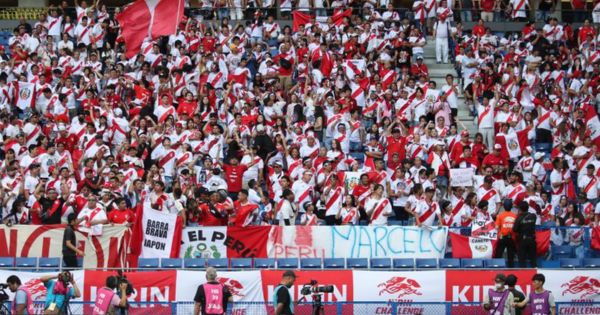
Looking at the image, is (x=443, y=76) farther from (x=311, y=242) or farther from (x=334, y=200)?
(x=311, y=242)

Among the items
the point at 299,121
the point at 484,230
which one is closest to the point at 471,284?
the point at 484,230

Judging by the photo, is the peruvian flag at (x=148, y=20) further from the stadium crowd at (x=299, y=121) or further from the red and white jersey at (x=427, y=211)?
the red and white jersey at (x=427, y=211)

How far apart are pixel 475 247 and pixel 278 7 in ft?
48.2

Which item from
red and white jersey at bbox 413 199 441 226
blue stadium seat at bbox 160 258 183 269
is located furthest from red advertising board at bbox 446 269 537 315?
blue stadium seat at bbox 160 258 183 269

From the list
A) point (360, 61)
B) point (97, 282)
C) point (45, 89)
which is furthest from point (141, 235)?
point (360, 61)

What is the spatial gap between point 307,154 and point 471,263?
5532 mm

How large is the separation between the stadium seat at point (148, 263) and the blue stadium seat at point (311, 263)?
2.74m

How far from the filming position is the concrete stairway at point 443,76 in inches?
1372

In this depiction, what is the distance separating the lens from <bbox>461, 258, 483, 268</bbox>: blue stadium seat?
27016 mm

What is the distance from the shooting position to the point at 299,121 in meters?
32.8

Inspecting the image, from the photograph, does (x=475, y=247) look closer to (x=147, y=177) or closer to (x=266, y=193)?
(x=266, y=193)

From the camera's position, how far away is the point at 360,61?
35.0m

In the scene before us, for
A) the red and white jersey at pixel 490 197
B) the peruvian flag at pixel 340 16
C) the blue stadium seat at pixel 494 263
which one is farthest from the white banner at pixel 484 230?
the peruvian flag at pixel 340 16

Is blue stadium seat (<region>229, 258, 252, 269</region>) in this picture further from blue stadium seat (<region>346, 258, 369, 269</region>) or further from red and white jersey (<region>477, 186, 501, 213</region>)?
red and white jersey (<region>477, 186, 501, 213</region>)
